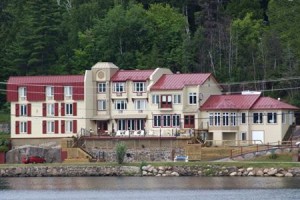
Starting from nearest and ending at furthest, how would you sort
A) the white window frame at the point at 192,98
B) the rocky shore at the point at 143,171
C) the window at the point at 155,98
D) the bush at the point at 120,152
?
the rocky shore at the point at 143,171, the bush at the point at 120,152, the white window frame at the point at 192,98, the window at the point at 155,98

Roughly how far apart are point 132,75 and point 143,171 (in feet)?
60.1

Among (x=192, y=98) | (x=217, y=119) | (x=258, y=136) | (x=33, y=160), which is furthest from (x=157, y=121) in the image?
(x=33, y=160)

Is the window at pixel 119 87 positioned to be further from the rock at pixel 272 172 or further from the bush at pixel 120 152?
the rock at pixel 272 172

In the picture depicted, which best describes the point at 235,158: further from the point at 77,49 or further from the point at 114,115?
the point at 77,49

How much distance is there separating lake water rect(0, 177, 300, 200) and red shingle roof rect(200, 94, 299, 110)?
17292mm

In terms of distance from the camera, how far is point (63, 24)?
15375 centimetres

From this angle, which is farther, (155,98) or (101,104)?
(101,104)

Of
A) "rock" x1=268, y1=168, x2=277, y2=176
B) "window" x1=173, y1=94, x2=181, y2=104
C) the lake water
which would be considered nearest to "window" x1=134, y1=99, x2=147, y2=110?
"window" x1=173, y1=94, x2=181, y2=104

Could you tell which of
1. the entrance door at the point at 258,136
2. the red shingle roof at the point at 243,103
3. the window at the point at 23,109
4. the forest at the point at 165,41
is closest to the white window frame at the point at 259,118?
the red shingle roof at the point at 243,103

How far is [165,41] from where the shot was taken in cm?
14950

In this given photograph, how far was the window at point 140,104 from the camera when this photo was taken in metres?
133

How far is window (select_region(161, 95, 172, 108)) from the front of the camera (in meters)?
132

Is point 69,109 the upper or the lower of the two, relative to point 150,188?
upper

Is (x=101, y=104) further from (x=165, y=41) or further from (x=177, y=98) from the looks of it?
(x=165, y=41)
